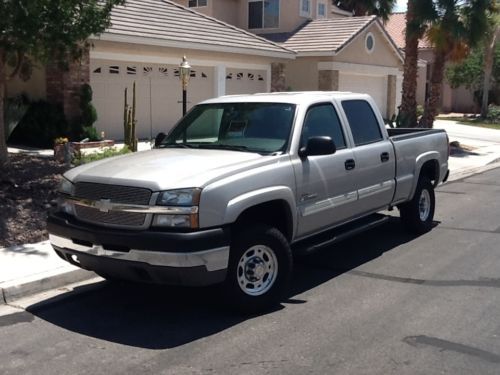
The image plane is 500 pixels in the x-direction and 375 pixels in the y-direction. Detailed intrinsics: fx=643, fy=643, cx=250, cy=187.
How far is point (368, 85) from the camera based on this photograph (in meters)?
29.9

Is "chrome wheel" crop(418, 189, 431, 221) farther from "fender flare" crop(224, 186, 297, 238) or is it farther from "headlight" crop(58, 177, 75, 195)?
"headlight" crop(58, 177, 75, 195)

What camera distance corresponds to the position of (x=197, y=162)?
5602 millimetres

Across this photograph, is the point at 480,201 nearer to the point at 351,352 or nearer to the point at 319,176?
the point at 319,176

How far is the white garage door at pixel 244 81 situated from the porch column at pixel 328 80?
386cm

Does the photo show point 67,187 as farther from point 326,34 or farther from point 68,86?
point 326,34

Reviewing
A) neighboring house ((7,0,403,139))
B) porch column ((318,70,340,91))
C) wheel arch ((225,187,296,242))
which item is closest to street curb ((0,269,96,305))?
wheel arch ((225,187,296,242))

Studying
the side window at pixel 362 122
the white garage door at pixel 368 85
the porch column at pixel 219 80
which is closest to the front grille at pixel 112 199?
the side window at pixel 362 122

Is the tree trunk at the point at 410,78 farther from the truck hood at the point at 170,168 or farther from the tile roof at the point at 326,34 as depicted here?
the truck hood at the point at 170,168

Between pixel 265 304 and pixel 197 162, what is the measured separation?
1365 mm

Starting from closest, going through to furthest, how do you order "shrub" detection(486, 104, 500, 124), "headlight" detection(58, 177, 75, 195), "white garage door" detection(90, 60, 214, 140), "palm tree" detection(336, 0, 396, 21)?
"headlight" detection(58, 177, 75, 195) → "white garage door" detection(90, 60, 214, 140) → "shrub" detection(486, 104, 500, 124) → "palm tree" detection(336, 0, 396, 21)

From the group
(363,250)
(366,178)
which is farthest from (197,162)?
(363,250)

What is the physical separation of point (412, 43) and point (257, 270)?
1695 centimetres

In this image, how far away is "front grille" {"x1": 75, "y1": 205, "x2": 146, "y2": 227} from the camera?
5.15 meters

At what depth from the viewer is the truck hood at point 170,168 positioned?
16.9ft
